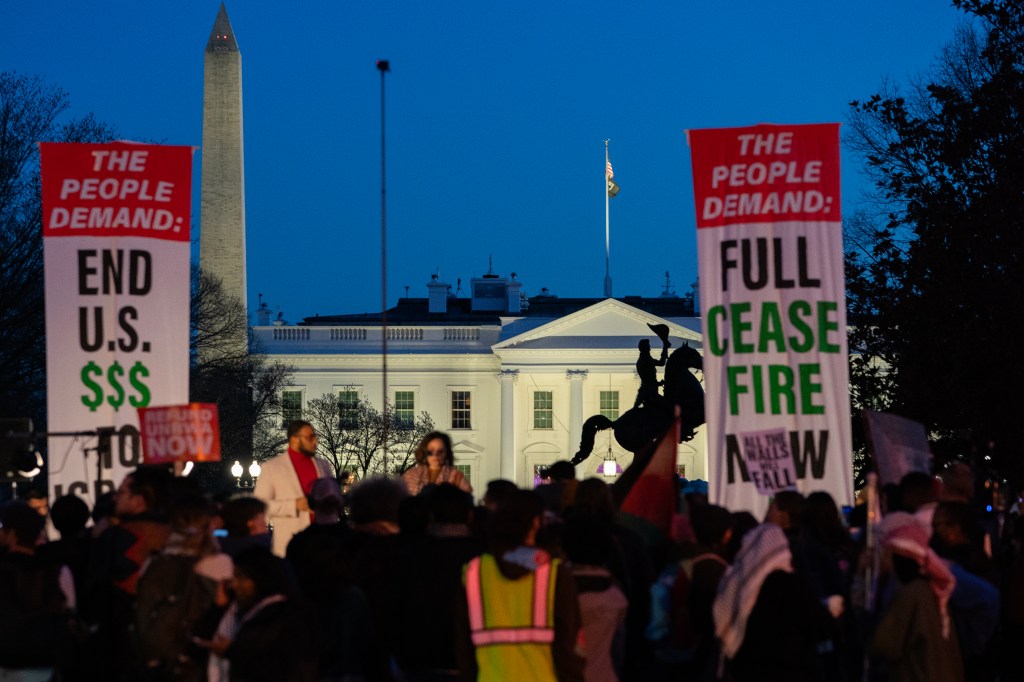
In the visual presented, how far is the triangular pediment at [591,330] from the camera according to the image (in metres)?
79.2

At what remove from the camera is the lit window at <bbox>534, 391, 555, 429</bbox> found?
80.9m

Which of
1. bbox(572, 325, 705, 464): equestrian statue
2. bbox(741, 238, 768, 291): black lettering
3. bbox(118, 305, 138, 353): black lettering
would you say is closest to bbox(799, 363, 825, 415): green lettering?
bbox(741, 238, 768, 291): black lettering

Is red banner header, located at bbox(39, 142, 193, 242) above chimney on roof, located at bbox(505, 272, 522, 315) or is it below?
below

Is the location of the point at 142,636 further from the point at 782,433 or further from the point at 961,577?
the point at 782,433

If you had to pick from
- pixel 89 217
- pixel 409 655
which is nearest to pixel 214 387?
pixel 89 217

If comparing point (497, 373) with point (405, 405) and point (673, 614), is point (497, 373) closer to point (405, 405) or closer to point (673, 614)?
point (405, 405)

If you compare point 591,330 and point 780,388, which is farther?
point 591,330

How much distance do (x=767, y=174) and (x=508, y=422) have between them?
6881 cm

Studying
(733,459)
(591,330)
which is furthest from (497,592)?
(591,330)

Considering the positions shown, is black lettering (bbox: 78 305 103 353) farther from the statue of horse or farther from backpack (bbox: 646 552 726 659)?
the statue of horse

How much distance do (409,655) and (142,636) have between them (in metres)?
1.31

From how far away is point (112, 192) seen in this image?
12.4 m

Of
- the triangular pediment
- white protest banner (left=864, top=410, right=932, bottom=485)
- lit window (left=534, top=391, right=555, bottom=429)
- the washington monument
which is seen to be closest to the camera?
white protest banner (left=864, top=410, right=932, bottom=485)

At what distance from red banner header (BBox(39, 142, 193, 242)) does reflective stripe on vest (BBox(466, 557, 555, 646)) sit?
6.00 metres
